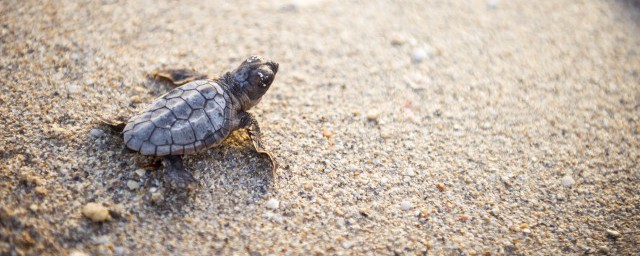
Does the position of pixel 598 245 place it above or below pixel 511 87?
below

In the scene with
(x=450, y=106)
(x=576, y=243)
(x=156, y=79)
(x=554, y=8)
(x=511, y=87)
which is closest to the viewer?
(x=576, y=243)

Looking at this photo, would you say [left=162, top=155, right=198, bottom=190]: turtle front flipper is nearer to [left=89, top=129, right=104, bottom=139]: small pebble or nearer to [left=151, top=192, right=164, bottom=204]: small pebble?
[left=151, top=192, right=164, bottom=204]: small pebble

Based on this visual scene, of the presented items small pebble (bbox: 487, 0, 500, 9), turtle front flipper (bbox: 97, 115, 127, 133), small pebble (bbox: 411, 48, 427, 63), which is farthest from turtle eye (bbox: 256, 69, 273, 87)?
small pebble (bbox: 487, 0, 500, 9)

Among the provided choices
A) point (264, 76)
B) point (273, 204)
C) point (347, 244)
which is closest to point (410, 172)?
point (347, 244)

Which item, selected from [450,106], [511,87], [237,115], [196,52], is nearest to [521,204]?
[450,106]

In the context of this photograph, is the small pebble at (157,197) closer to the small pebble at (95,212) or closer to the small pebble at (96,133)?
the small pebble at (95,212)

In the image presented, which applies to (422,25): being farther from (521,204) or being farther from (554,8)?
(521,204)

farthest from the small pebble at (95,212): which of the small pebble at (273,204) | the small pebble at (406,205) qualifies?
the small pebble at (406,205)
